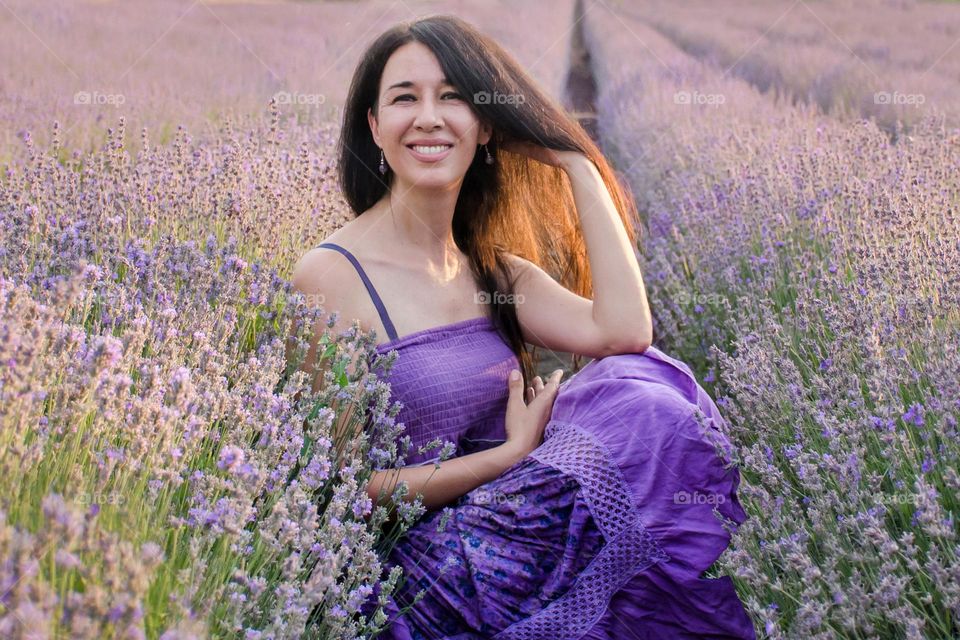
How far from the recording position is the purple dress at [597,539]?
1.96 meters

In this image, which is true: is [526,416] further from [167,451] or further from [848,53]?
[848,53]

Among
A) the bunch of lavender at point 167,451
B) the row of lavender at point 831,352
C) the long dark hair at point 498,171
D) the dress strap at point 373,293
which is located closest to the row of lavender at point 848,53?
the row of lavender at point 831,352

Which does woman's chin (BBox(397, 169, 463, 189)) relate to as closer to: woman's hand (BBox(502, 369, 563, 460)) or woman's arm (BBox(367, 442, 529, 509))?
woman's hand (BBox(502, 369, 563, 460))

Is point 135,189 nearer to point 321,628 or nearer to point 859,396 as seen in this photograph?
point 321,628

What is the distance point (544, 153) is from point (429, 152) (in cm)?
35

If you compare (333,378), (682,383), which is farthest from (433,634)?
(682,383)

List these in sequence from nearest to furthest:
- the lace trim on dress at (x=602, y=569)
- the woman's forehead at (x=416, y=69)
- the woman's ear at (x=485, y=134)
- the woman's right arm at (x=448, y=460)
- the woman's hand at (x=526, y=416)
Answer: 1. the lace trim on dress at (x=602, y=569)
2. the woman's right arm at (x=448, y=460)
3. the woman's hand at (x=526, y=416)
4. the woman's forehead at (x=416, y=69)
5. the woman's ear at (x=485, y=134)

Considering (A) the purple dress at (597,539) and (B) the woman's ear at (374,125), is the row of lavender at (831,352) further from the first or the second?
(B) the woman's ear at (374,125)

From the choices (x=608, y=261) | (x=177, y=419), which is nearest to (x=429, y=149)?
(x=608, y=261)

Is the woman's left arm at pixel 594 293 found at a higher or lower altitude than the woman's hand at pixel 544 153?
lower

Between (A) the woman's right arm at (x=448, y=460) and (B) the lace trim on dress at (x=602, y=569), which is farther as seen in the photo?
(A) the woman's right arm at (x=448, y=460)

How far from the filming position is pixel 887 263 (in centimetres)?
241

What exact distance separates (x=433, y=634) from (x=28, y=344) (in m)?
1.09

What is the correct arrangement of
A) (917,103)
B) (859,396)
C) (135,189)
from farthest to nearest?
(917,103)
(135,189)
(859,396)
